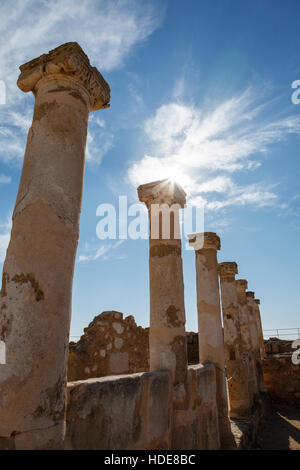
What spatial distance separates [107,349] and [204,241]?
3149 millimetres

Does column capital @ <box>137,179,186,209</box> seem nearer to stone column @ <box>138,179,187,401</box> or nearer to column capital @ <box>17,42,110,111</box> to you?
stone column @ <box>138,179,187,401</box>

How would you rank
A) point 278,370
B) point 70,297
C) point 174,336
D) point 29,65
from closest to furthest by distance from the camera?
point 70,297
point 29,65
point 174,336
point 278,370

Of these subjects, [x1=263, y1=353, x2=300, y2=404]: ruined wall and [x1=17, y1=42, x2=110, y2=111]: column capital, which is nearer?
[x1=17, y1=42, x2=110, y2=111]: column capital

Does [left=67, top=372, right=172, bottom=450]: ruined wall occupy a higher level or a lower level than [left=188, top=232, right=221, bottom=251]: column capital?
lower

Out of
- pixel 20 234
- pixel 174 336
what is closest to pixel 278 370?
pixel 174 336

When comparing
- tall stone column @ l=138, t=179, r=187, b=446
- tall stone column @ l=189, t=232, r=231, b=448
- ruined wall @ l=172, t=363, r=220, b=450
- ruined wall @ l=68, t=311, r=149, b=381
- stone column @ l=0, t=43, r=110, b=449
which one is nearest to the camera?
stone column @ l=0, t=43, r=110, b=449

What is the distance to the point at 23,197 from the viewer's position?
8.59 ft

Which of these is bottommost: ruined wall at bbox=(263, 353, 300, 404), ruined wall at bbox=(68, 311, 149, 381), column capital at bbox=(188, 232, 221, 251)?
ruined wall at bbox=(263, 353, 300, 404)

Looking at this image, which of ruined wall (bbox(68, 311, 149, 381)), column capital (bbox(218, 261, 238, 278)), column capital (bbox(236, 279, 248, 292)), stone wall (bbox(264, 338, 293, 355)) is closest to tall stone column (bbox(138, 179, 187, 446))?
ruined wall (bbox(68, 311, 149, 381))

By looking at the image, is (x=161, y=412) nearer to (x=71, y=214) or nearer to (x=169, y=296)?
(x=169, y=296)

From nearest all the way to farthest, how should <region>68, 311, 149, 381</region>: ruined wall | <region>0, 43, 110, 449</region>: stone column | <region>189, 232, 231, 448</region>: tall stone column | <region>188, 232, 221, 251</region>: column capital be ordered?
<region>0, 43, 110, 449</region>: stone column, <region>68, 311, 149, 381</region>: ruined wall, <region>189, 232, 231, 448</region>: tall stone column, <region>188, 232, 221, 251</region>: column capital

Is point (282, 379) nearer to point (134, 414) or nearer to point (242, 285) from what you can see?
point (242, 285)

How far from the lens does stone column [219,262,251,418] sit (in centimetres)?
859

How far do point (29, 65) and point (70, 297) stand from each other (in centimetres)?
229
